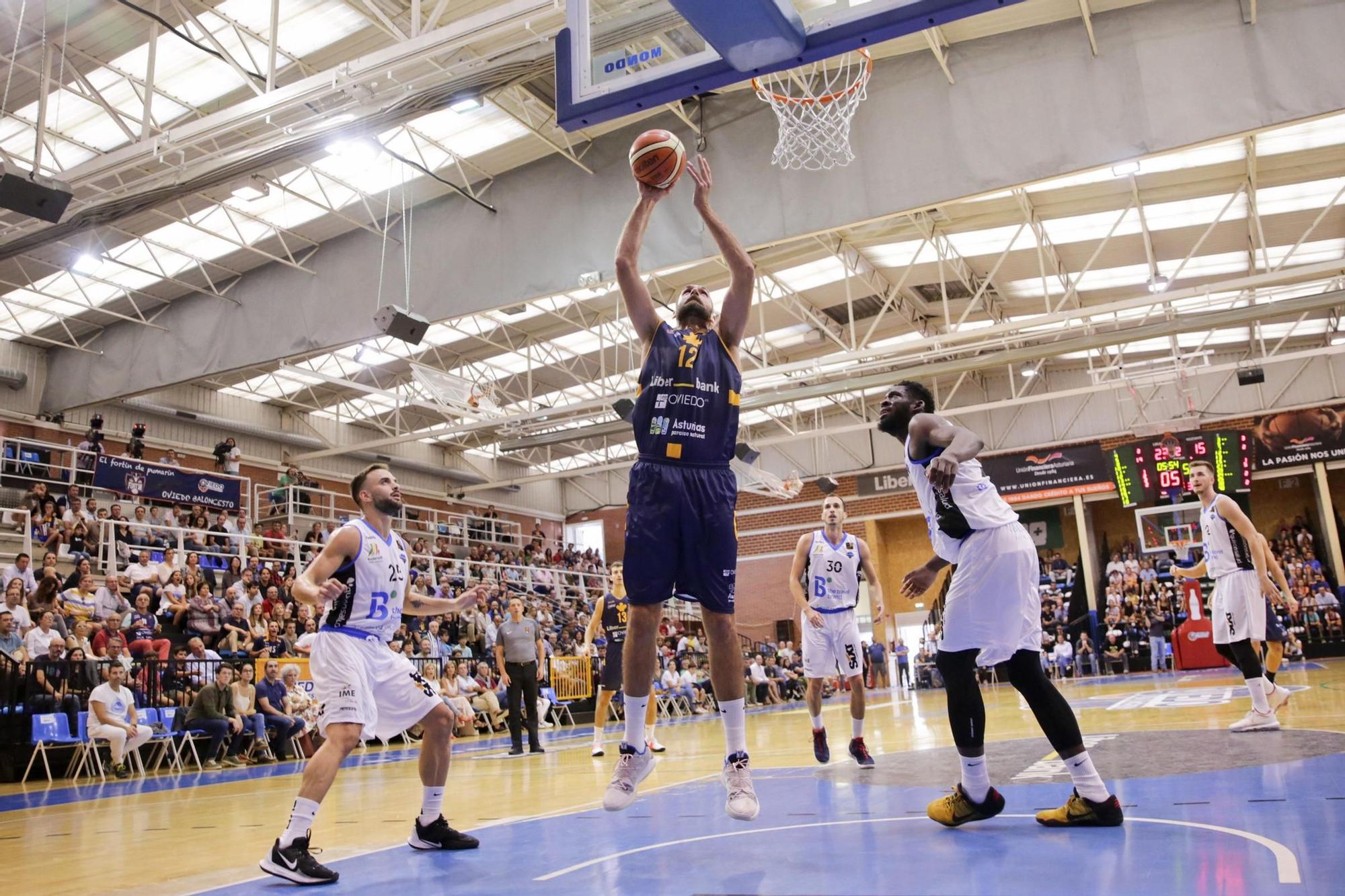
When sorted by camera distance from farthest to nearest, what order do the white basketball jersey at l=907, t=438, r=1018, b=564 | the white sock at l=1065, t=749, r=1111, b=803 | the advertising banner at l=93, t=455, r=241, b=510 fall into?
the advertising banner at l=93, t=455, r=241, b=510 → the white basketball jersey at l=907, t=438, r=1018, b=564 → the white sock at l=1065, t=749, r=1111, b=803

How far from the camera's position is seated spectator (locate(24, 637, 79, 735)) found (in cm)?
1170

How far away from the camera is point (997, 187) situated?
14148mm

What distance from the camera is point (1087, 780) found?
13.6 ft

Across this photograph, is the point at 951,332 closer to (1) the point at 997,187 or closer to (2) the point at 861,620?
(1) the point at 997,187

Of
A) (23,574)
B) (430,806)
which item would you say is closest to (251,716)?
(23,574)

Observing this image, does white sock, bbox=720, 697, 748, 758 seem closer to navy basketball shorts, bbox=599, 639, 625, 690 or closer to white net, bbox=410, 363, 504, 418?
navy basketball shorts, bbox=599, 639, 625, 690

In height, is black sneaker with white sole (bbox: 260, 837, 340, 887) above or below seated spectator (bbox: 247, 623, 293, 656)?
below

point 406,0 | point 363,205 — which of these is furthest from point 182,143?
point 363,205

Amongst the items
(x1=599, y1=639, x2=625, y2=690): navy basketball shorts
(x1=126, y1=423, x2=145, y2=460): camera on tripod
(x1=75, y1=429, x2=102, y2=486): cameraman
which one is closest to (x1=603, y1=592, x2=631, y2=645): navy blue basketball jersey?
(x1=599, y1=639, x2=625, y2=690): navy basketball shorts

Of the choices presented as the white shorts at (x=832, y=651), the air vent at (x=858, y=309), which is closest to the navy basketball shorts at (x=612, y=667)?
the white shorts at (x=832, y=651)

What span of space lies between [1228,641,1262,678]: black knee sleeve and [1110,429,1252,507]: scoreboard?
19577 mm

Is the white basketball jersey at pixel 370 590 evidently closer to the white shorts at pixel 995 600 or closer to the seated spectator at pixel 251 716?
the white shorts at pixel 995 600

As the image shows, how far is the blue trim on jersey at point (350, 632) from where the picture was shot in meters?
4.84

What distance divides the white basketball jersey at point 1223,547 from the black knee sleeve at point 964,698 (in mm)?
4704
